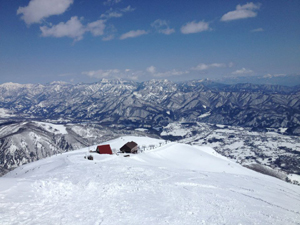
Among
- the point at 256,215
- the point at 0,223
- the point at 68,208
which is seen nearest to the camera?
the point at 0,223

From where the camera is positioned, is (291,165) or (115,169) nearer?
(115,169)

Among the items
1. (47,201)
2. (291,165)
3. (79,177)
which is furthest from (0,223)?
(291,165)

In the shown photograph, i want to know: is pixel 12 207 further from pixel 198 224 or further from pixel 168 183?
pixel 168 183

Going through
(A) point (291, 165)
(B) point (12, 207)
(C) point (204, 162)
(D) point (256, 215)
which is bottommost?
(A) point (291, 165)

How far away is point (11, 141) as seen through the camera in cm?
17575

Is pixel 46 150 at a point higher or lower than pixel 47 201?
lower

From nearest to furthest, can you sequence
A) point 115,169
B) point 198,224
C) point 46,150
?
point 198,224 → point 115,169 → point 46,150

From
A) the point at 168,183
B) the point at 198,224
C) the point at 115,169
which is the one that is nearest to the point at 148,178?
the point at 168,183

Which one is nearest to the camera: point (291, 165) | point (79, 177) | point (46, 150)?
point (79, 177)

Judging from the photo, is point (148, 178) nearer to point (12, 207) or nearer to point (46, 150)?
point (12, 207)

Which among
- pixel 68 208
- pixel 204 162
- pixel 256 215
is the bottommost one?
pixel 204 162

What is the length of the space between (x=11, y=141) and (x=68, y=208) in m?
200

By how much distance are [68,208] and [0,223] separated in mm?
5187

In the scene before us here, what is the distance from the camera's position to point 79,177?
1093 inches
